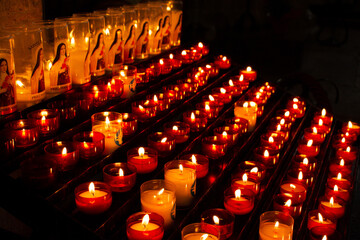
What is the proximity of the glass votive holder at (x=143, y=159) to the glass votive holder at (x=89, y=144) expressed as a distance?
0.15m

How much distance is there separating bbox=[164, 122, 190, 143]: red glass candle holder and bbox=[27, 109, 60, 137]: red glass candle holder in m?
0.62

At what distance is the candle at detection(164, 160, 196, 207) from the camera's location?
1.96 m

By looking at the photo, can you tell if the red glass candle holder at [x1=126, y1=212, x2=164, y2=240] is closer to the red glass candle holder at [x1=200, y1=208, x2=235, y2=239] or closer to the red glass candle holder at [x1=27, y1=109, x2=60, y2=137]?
the red glass candle holder at [x1=200, y1=208, x2=235, y2=239]

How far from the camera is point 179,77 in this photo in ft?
10.00

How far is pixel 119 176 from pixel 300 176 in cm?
110

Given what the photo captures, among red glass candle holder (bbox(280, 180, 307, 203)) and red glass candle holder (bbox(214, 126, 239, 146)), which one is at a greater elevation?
red glass candle holder (bbox(214, 126, 239, 146))

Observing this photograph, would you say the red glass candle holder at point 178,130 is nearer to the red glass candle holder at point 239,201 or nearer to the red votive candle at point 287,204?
the red glass candle holder at point 239,201

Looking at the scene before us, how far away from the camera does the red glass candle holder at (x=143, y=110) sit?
2.44 m

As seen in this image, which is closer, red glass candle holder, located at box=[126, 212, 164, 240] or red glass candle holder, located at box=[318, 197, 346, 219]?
red glass candle holder, located at box=[126, 212, 164, 240]

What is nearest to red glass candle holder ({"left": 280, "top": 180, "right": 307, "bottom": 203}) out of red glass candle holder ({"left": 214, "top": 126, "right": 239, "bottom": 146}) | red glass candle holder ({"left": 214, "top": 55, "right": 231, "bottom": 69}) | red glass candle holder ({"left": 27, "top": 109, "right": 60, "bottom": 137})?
red glass candle holder ({"left": 214, "top": 126, "right": 239, "bottom": 146})

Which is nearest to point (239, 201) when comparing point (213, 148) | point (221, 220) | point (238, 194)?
point (238, 194)

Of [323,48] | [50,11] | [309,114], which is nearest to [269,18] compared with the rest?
[323,48]

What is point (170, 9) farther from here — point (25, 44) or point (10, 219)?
point (10, 219)

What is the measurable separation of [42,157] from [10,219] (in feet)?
2.95
